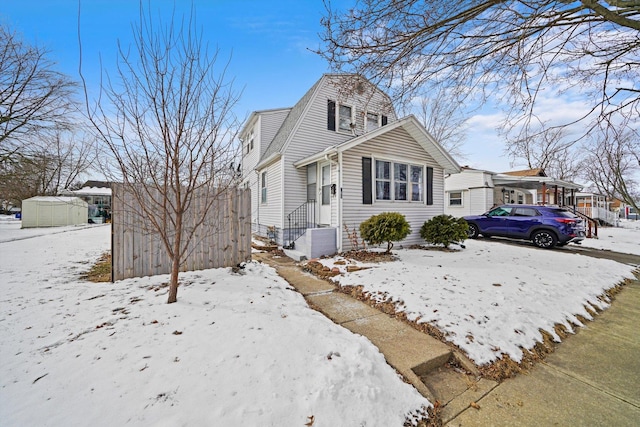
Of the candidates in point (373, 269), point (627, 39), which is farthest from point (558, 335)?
point (627, 39)

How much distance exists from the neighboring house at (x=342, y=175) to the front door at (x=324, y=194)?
0.03m

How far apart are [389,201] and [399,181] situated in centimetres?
89

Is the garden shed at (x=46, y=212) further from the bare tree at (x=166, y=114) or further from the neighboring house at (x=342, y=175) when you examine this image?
the bare tree at (x=166, y=114)

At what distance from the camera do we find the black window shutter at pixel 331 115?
10.2 meters

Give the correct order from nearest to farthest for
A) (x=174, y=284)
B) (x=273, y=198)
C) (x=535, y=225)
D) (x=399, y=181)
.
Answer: (x=174, y=284) < (x=399, y=181) < (x=535, y=225) < (x=273, y=198)

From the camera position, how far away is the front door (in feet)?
27.4

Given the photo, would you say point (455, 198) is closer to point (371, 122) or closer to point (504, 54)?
point (371, 122)

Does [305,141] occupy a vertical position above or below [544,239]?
above

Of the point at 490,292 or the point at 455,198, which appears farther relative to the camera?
the point at 455,198

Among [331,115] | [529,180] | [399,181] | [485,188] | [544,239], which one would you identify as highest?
[331,115]

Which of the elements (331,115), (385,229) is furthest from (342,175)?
(331,115)

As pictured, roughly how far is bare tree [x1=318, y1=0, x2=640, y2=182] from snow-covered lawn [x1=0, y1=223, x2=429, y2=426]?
4163 millimetres

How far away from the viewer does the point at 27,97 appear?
11.5 m

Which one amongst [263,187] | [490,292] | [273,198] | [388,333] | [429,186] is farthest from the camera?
[263,187]
